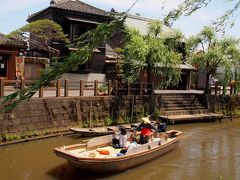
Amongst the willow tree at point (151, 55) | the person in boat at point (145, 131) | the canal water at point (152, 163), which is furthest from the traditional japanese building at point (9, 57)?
the person in boat at point (145, 131)

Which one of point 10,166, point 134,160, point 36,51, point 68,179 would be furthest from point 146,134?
point 36,51

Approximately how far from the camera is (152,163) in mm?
13172

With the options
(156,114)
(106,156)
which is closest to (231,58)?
(156,114)

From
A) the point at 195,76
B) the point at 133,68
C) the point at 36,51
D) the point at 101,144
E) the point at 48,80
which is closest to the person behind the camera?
the point at 48,80

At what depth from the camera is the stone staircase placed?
75.1 ft

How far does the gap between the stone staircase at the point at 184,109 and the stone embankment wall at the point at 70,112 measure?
5.67ft

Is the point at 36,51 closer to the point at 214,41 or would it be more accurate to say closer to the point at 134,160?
the point at 214,41

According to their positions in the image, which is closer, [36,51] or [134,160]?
[134,160]

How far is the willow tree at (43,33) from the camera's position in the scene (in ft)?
83.6

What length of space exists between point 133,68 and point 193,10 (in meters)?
19.3

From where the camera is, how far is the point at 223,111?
91.3 feet

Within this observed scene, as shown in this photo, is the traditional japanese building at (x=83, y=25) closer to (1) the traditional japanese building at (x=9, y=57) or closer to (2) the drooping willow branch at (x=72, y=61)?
(1) the traditional japanese building at (x=9, y=57)

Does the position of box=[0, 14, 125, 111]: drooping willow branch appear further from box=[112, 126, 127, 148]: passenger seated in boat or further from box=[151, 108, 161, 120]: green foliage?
box=[151, 108, 161, 120]: green foliage

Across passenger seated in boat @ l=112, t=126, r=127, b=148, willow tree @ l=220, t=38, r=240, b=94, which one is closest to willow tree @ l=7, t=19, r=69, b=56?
willow tree @ l=220, t=38, r=240, b=94
